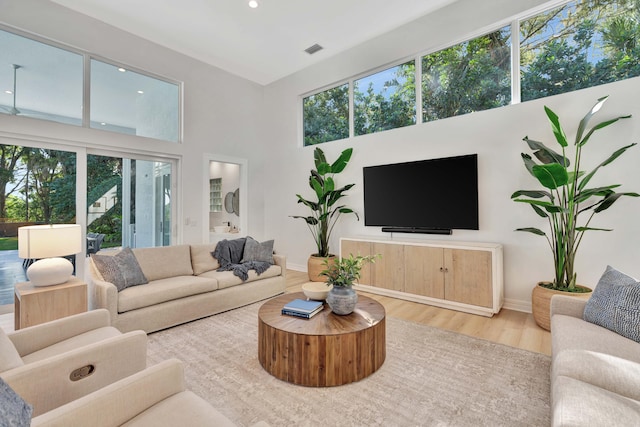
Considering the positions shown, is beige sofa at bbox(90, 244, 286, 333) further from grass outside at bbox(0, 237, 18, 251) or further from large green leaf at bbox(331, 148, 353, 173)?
large green leaf at bbox(331, 148, 353, 173)

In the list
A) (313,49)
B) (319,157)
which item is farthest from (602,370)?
(313,49)

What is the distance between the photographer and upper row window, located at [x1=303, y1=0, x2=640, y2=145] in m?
3.08

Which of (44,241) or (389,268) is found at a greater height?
(44,241)

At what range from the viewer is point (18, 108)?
349 centimetres

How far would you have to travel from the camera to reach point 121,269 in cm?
297

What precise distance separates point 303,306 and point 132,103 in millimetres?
4155

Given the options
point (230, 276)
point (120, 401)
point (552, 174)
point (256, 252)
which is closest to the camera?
point (120, 401)

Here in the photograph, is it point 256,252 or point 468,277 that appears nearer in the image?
point 468,277

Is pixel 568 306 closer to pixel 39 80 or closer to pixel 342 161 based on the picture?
pixel 342 161

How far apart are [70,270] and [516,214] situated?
4.74 metres

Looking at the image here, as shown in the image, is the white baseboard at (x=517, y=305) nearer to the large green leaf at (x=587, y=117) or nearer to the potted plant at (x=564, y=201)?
the potted plant at (x=564, y=201)

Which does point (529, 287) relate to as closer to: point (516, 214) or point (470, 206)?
point (516, 214)

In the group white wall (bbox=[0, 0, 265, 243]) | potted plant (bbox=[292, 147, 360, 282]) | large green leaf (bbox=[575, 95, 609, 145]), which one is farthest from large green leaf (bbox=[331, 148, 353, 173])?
large green leaf (bbox=[575, 95, 609, 145])

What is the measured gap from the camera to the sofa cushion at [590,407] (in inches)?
41.5
